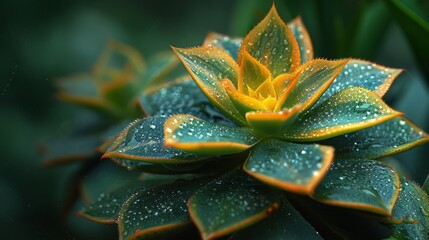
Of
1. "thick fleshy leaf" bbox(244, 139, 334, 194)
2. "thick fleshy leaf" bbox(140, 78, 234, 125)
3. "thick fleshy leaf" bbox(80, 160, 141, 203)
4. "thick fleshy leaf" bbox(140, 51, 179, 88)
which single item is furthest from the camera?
"thick fleshy leaf" bbox(140, 51, 179, 88)

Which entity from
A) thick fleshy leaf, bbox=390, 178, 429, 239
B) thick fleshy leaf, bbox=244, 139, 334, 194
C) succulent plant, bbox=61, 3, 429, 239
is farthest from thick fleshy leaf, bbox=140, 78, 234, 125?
thick fleshy leaf, bbox=390, 178, 429, 239

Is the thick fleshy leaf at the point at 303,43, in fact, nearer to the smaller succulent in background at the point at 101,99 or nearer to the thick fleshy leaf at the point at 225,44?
the thick fleshy leaf at the point at 225,44

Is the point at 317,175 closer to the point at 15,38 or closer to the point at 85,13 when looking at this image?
the point at 15,38

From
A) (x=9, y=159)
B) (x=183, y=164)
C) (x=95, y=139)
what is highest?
(x=183, y=164)

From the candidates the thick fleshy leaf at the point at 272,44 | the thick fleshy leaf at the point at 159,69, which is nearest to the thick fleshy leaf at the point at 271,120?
the thick fleshy leaf at the point at 272,44

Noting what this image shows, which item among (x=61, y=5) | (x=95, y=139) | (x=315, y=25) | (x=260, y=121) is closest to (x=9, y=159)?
(x=95, y=139)

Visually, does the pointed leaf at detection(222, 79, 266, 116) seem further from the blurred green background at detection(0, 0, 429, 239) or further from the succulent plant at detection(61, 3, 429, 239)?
the blurred green background at detection(0, 0, 429, 239)
